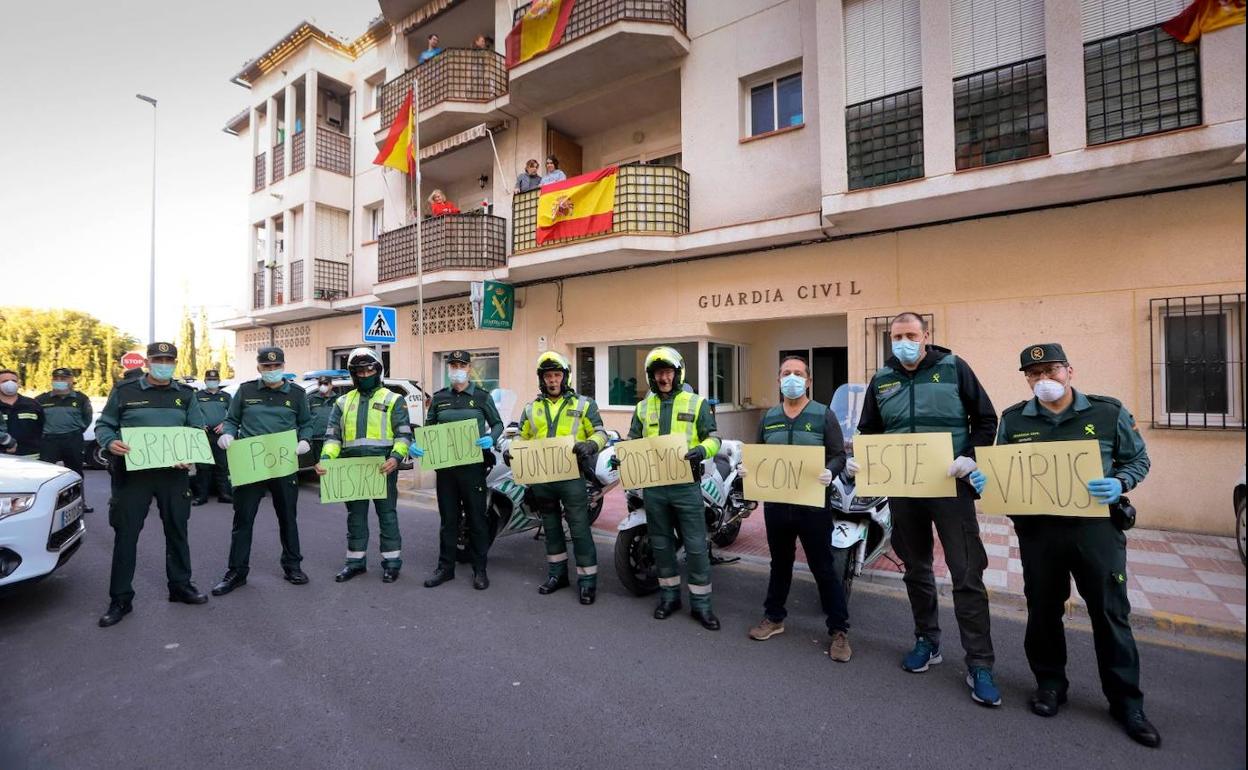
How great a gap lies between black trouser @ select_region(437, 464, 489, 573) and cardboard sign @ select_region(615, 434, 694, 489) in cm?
157

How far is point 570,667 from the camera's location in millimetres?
3598

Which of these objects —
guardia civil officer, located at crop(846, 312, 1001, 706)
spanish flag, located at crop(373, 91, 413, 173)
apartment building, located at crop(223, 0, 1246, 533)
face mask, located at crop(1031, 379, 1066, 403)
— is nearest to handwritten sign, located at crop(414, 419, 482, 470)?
guardia civil officer, located at crop(846, 312, 1001, 706)

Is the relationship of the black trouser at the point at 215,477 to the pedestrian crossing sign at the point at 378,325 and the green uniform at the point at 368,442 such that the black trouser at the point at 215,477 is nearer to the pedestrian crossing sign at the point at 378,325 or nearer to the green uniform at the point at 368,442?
the pedestrian crossing sign at the point at 378,325

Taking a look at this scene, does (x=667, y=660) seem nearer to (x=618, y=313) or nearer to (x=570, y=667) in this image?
(x=570, y=667)

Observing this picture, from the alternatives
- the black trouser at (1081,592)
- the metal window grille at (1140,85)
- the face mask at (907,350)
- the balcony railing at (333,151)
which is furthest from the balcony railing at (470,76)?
the black trouser at (1081,592)

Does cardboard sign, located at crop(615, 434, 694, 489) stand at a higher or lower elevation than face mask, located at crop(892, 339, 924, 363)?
lower

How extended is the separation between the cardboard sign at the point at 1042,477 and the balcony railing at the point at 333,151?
18.3 meters

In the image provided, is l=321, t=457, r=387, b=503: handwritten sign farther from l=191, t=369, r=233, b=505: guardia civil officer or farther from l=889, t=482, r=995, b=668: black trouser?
l=191, t=369, r=233, b=505: guardia civil officer

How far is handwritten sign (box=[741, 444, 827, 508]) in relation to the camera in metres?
3.68

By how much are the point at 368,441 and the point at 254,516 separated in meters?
1.11

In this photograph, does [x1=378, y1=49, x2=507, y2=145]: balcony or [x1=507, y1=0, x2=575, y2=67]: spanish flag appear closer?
[x1=507, y1=0, x2=575, y2=67]: spanish flag

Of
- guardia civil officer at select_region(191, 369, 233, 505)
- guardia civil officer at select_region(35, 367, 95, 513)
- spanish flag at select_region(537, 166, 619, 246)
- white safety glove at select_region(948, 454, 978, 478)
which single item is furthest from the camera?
spanish flag at select_region(537, 166, 619, 246)

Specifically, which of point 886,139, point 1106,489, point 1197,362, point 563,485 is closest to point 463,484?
point 563,485

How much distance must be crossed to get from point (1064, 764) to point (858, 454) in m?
1.67
